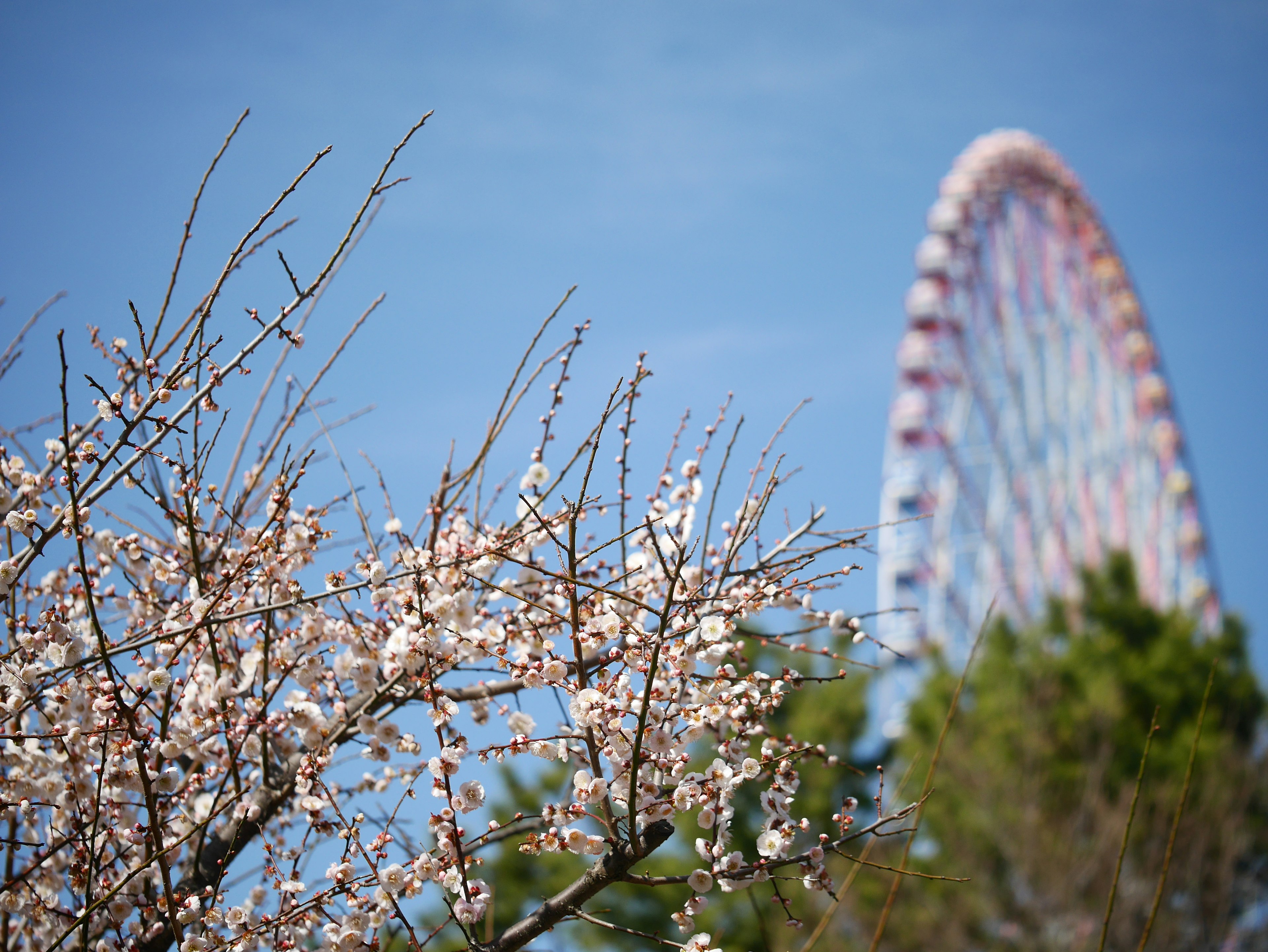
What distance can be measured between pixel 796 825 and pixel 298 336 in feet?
3.60

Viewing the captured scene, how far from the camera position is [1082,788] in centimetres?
1018

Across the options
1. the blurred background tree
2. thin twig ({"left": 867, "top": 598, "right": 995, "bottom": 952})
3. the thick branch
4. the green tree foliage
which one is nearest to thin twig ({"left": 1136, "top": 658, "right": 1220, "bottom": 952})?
thin twig ({"left": 867, "top": 598, "right": 995, "bottom": 952})

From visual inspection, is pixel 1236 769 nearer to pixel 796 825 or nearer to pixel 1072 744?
pixel 1072 744

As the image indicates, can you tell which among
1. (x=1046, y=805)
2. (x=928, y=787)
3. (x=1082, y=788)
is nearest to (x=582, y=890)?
(x=928, y=787)

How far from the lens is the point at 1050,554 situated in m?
15.2

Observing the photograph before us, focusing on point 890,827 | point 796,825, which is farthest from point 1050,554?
point 796,825

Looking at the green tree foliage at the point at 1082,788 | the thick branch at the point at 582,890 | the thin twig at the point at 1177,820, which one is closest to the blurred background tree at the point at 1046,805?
the green tree foliage at the point at 1082,788

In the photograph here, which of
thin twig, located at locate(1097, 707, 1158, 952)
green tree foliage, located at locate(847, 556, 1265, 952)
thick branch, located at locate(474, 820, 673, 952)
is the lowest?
thin twig, located at locate(1097, 707, 1158, 952)

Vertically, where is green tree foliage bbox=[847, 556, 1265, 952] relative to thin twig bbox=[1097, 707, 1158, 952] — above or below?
above

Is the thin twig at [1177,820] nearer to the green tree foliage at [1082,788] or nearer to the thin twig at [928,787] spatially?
the thin twig at [928,787]

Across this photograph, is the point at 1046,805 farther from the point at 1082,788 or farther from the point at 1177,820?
the point at 1177,820

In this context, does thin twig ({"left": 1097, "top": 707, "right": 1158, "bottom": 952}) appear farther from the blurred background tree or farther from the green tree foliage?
the green tree foliage

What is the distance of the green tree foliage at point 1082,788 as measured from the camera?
28.7 feet

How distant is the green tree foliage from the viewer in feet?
28.7
